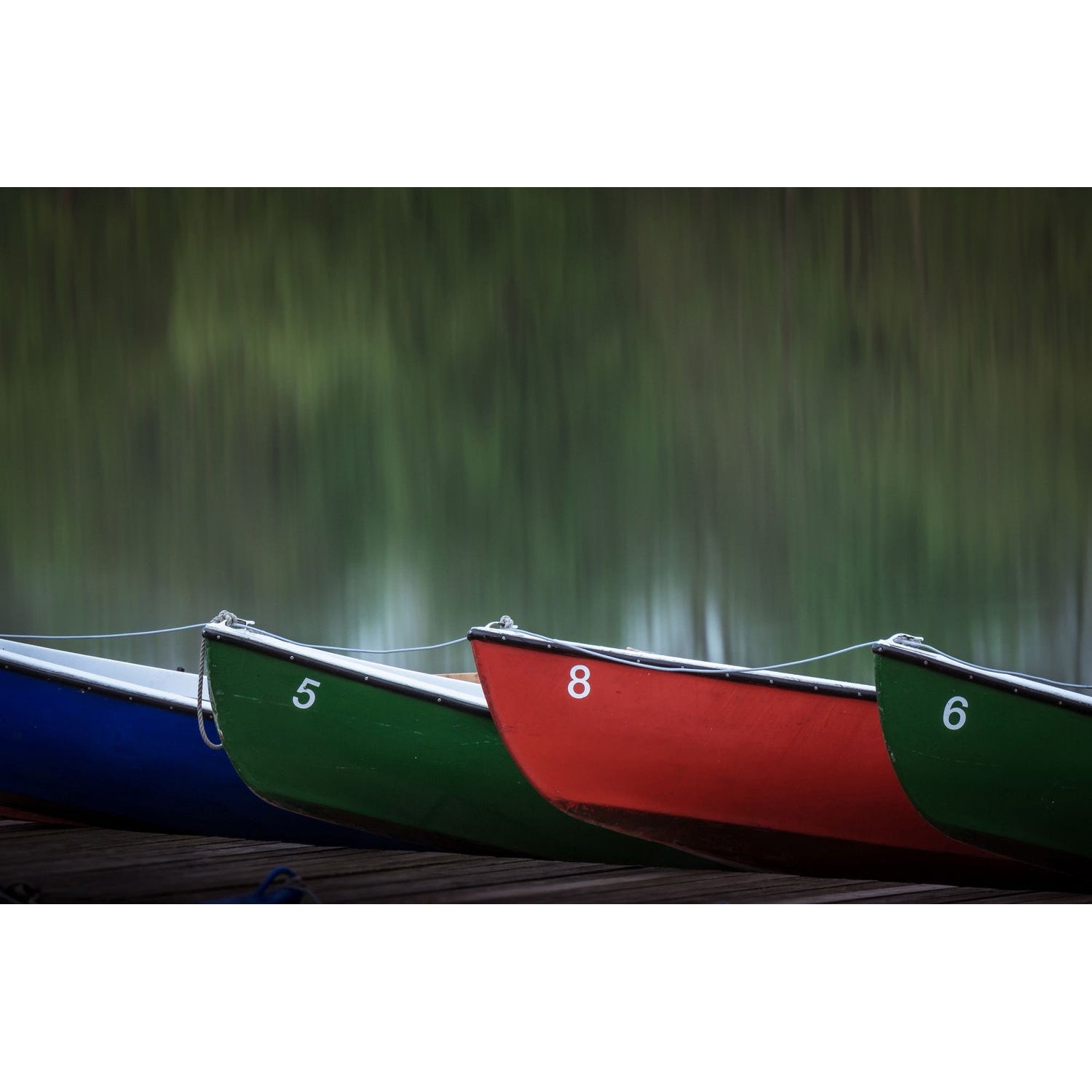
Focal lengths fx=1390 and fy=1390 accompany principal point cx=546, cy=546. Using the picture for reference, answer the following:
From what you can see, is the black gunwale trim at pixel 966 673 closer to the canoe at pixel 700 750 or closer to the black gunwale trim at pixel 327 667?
the canoe at pixel 700 750

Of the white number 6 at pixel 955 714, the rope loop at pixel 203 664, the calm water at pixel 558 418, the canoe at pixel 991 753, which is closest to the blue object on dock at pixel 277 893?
the rope loop at pixel 203 664

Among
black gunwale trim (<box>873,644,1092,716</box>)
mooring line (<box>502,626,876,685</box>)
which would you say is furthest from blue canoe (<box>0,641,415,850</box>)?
black gunwale trim (<box>873,644,1092,716</box>)

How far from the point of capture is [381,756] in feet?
10.4

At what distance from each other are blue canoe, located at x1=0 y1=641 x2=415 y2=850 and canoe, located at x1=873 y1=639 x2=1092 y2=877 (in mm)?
1480

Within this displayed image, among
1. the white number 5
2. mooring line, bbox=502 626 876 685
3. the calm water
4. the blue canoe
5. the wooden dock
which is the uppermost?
the calm water

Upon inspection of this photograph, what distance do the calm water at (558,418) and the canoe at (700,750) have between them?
135mm

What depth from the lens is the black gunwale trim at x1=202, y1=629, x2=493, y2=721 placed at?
10.3ft

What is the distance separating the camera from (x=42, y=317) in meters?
→ 3.14

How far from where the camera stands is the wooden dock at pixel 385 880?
2.95 meters

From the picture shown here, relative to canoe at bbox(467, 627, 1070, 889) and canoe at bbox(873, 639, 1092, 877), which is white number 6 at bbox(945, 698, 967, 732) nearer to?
canoe at bbox(873, 639, 1092, 877)

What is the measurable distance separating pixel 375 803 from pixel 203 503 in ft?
2.62

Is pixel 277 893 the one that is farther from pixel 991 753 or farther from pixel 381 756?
pixel 991 753

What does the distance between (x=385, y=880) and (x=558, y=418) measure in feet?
3.69
